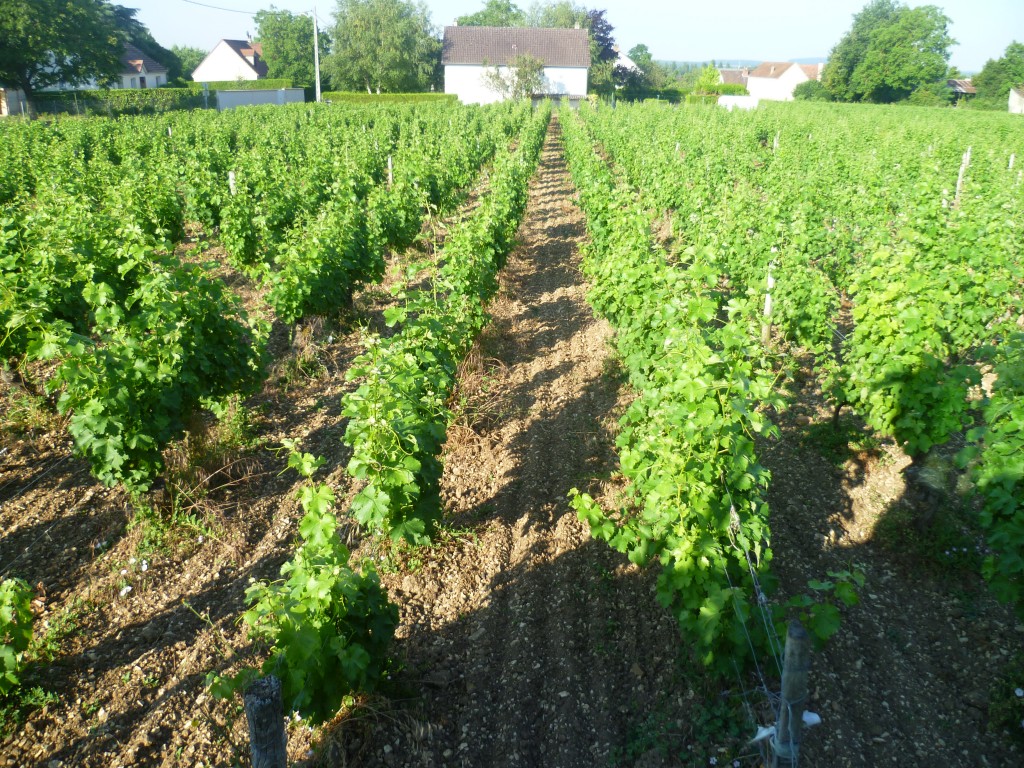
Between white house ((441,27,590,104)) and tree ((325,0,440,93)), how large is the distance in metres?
3.06

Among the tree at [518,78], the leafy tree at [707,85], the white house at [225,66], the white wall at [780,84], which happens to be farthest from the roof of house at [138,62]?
the white wall at [780,84]

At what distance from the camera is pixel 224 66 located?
67.4m

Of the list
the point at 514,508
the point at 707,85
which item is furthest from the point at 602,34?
the point at 514,508

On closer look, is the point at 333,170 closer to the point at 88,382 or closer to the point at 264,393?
the point at 264,393

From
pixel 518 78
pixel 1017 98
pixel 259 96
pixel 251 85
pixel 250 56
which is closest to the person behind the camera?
pixel 1017 98

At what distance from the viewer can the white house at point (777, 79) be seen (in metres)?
77.4

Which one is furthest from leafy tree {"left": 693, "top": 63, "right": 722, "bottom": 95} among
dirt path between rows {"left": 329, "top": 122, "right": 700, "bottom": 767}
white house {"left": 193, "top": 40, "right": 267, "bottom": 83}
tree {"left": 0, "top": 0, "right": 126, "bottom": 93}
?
dirt path between rows {"left": 329, "top": 122, "right": 700, "bottom": 767}

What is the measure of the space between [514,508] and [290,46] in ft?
233

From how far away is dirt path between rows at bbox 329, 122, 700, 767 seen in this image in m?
3.38

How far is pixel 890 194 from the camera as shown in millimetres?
10266

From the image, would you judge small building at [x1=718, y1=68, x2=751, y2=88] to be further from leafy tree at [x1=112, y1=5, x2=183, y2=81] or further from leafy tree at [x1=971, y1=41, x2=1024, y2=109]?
leafy tree at [x1=112, y1=5, x2=183, y2=81]

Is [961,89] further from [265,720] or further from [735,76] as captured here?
[265,720]

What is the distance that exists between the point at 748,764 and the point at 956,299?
3930mm

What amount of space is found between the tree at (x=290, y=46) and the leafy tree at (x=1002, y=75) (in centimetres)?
5644
